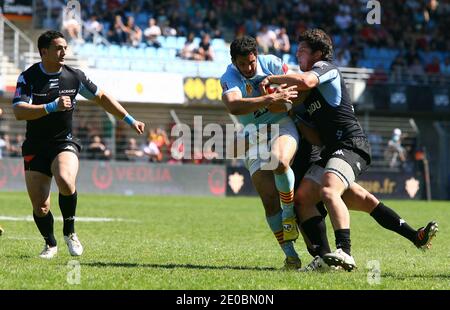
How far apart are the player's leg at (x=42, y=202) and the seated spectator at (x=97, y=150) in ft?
62.1

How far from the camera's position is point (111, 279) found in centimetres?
759

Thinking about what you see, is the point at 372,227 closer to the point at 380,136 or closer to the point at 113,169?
the point at 113,169

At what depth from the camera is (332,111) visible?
8.76 meters

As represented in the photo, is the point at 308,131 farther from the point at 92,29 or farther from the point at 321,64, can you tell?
the point at 92,29

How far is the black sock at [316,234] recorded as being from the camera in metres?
8.88

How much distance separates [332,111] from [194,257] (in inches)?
92.7

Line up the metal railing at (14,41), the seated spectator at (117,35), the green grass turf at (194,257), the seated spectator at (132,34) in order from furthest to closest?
the seated spectator at (117,35)
the seated spectator at (132,34)
the metal railing at (14,41)
the green grass turf at (194,257)

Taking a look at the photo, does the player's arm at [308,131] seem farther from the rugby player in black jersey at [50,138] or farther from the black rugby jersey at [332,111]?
the rugby player in black jersey at [50,138]

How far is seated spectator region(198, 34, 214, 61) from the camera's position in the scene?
3244cm

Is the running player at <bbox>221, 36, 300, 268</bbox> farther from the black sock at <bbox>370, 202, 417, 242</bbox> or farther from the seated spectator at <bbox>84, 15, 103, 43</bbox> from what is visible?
the seated spectator at <bbox>84, 15, 103, 43</bbox>

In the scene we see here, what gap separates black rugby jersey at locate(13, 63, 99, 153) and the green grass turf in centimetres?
121

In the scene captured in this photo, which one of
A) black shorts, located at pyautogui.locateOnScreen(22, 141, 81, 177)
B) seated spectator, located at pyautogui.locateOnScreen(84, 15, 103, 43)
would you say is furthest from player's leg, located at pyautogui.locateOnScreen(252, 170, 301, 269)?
seated spectator, located at pyautogui.locateOnScreen(84, 15, 103, 43)

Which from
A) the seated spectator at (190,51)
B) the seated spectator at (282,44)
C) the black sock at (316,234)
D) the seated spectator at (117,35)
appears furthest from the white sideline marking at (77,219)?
the seated spectator at (282,44)
